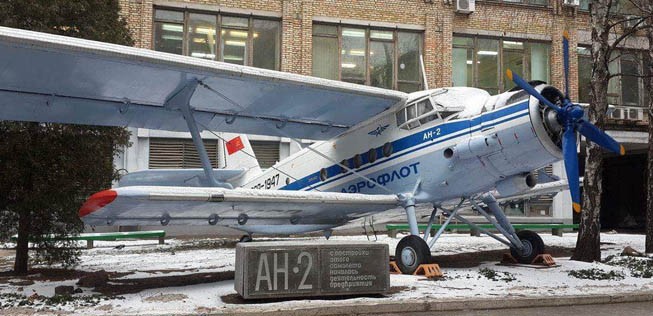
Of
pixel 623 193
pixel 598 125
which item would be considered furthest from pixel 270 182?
pixel 623 193

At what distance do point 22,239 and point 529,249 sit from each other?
1018 centimetres

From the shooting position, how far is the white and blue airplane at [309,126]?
27.2ft

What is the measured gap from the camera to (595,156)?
11.8 meters

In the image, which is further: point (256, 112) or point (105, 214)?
point (256, 112)

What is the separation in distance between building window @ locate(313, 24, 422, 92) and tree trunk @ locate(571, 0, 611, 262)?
11608mm

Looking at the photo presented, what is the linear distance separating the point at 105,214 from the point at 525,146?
22.3 ft

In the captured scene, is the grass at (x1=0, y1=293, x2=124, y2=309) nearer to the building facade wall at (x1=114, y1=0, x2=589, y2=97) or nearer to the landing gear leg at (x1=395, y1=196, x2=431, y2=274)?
the landing gear leg at (x1=395, y1=196, x2=431, y2=274)

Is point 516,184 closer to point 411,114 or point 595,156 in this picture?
point 411,114

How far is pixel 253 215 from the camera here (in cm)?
987

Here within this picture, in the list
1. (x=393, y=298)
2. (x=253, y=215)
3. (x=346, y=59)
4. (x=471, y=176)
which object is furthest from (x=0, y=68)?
(x=346, y=59)

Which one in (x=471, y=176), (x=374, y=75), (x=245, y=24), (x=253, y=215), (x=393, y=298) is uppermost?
(x=245, y=24)

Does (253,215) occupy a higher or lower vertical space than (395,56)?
lower

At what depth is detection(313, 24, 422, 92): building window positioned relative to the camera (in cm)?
2289

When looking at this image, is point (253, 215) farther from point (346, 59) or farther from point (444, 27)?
point (444, 27)
